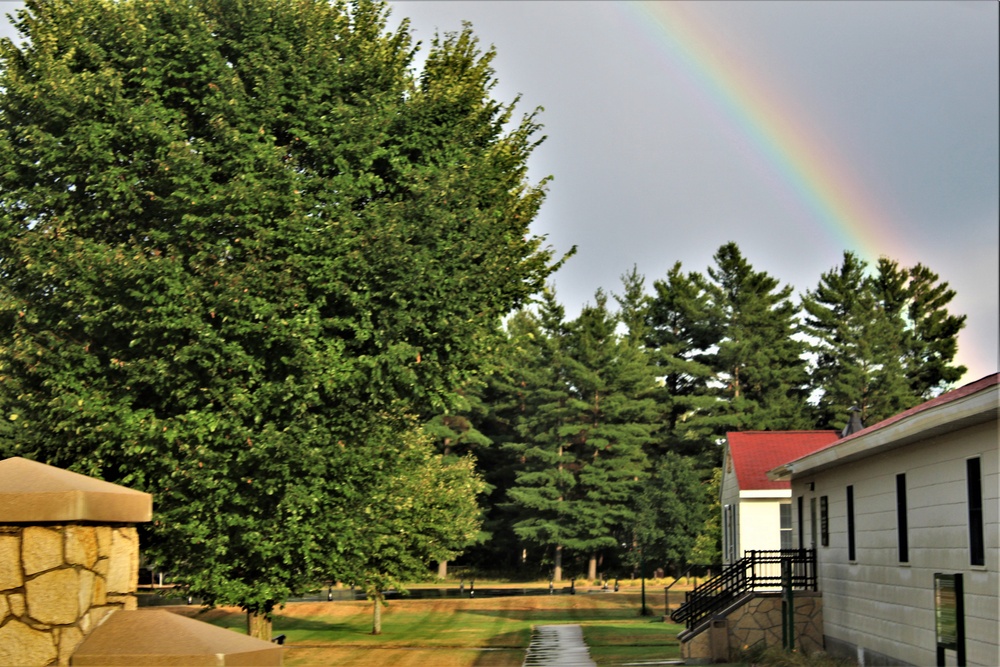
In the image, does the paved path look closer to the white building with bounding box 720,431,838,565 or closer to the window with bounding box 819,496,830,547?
the window with bounding box 819,496,830,547

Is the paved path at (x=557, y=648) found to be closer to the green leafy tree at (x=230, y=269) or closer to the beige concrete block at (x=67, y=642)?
the green leafy tree at (x=230, y=269)

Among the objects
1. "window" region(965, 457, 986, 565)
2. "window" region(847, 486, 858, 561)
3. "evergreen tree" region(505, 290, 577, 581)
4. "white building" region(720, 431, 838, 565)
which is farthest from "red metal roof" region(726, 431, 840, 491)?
"evergreen tree" region(505, 290, 577, 581)

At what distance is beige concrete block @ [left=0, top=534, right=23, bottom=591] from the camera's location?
7.10 metres

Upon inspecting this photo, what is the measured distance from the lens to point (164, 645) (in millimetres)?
6926

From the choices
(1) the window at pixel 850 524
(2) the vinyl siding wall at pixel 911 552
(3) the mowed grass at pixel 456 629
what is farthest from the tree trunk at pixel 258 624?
(1) the window at pixel 850 524

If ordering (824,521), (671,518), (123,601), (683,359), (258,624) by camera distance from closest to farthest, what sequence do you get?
(123,601) → (258,624) → (824,521) → (671,518) → (683,359)

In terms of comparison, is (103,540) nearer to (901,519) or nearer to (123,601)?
(123,601)

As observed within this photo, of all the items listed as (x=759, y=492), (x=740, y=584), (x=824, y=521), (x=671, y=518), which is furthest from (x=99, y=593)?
(x=671, y=518)

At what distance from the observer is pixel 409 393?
21141 millimetres

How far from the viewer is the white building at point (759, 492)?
3778cm

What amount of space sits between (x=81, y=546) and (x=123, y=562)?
50 cm

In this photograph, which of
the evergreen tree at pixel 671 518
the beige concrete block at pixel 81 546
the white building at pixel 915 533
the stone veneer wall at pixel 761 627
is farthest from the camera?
the evergreen tree at pixel 671 518

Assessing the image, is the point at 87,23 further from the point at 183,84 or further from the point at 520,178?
the point at 520,178

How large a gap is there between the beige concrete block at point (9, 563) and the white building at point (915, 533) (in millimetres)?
10981
